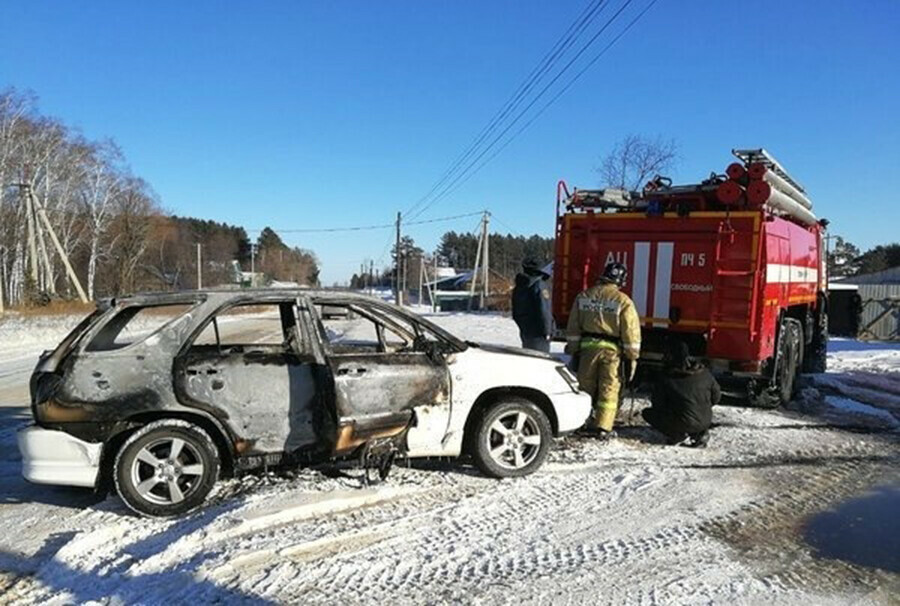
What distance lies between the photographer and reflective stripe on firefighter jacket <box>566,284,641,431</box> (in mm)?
6855

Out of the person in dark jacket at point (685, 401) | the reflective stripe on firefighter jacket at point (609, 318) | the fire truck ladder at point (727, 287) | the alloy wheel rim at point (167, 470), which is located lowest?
the alloy wheel rim at point (167, 470)

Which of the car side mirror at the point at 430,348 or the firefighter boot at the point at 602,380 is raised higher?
the car side mirror at the point at 430,348

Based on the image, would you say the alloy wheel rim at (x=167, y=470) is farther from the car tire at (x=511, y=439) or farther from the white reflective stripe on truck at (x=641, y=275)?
the white reflective stripe on truck at (x=641, y=275)

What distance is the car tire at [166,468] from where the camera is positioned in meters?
4.84

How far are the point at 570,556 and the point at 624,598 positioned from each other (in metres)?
0.59

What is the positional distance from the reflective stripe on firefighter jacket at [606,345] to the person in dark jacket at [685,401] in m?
0.46

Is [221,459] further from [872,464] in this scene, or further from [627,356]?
[872,464]

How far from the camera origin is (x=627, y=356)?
686 centimetres

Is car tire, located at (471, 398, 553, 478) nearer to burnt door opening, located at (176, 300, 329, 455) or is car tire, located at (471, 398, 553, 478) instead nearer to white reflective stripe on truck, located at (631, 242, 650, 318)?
burnt door opening, located at (176, 300, 329, 455)

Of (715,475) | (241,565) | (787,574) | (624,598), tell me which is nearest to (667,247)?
(715,475)

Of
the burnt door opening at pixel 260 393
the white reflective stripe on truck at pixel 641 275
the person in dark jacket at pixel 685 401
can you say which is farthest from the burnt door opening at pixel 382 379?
the white reflective stripe on truck at pixel 641 275

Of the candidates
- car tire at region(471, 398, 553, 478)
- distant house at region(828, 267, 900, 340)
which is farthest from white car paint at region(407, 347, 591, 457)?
distant house at region(828, 267, 900, 340)

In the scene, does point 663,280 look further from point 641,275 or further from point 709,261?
point 709,261

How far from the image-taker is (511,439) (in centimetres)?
579
